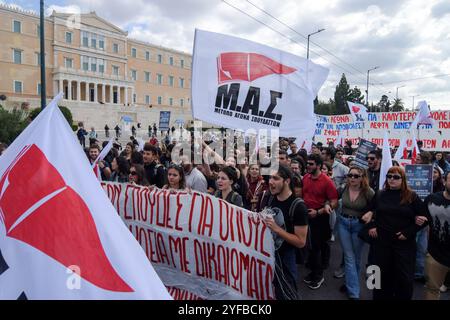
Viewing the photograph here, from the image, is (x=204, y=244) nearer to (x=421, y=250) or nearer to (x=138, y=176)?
(x=138, y=176)

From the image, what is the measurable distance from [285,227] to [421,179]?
2.65 metres

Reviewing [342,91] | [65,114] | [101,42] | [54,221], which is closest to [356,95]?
[342,91]

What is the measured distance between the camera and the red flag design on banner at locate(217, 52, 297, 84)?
4371mm

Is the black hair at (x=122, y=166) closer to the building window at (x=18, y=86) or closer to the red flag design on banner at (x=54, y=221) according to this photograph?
the red flag design on banner at (x=54, y=221)

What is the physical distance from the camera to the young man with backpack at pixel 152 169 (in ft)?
19.2

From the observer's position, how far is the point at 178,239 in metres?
3.90

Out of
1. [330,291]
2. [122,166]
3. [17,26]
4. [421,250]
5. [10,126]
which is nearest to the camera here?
[330,291]

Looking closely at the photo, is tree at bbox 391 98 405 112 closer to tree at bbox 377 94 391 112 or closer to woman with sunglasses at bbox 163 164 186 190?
tree at bbox 377 94 391 112

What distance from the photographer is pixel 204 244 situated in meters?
3.74

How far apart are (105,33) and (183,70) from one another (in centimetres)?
1962

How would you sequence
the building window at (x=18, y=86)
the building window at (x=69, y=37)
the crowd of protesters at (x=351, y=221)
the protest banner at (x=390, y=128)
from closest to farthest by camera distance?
the crowd of protesters at (x=351, y=221), the protest banner at (x=390, y=128), the building window at (x=18, y=86), the building window at (x=69, y=37)

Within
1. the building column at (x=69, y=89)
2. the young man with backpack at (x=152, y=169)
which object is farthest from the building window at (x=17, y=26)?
the young man with backpack at (x=152, y=169)

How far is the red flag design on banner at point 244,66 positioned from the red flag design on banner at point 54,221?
280 centimetres
